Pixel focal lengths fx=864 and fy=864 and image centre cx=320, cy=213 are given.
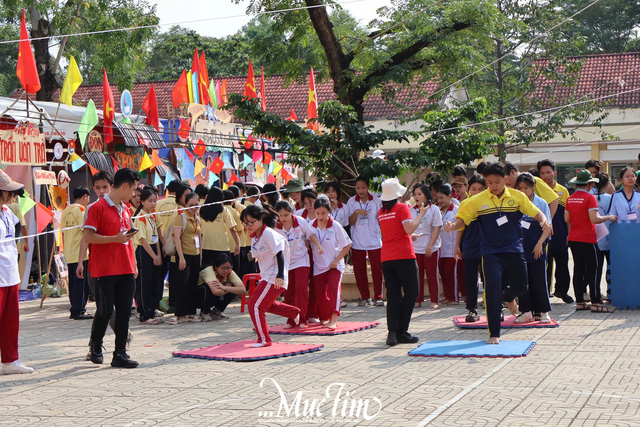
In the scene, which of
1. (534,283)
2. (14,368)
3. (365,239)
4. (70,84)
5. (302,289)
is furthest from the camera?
(70,84)

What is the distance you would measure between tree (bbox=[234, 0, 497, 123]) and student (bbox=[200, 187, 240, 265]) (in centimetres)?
428

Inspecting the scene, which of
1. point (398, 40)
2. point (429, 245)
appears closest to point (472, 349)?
point (429, 245)

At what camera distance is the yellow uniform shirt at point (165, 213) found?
1209 cm

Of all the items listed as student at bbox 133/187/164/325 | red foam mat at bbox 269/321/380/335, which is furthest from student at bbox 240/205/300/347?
student at bbox 133/187/164/325

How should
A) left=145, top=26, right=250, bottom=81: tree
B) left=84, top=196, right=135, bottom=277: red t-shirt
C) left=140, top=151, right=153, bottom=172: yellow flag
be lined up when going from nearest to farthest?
left=84, top=196, right=135, bottom=277: red t-shirt, left=140, top=151, right=153, bottom=172: yellow flag, left=145, top=26, right=250, bottom=81: tree

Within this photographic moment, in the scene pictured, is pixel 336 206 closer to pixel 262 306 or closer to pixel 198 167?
pixel 262 306

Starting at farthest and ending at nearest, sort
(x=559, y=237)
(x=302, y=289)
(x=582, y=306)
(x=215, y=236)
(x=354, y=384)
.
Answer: (x=559, y=237) → (x=215, y=236) → (x=582, y=306) → (x=302, y=289) → (x=354, y=384)

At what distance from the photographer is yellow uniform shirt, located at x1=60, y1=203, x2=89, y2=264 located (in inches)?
495

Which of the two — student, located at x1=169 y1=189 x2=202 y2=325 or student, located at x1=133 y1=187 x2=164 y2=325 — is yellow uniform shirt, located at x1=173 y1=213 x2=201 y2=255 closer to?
student, located at x1=169 y1=189 x2=202 y2=325

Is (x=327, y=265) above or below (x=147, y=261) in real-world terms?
below

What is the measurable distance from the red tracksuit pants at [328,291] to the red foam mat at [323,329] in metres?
0.21

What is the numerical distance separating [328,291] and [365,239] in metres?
2.37

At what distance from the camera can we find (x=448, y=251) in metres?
12.7

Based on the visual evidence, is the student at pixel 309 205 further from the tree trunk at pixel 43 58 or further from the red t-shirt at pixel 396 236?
the tree trunk at pixel 43 58
